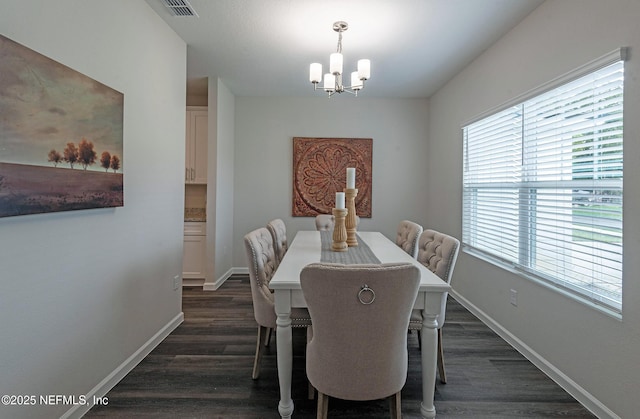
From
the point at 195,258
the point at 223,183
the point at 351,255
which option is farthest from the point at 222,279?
the point at 351,255

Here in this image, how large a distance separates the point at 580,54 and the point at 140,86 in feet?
9.36

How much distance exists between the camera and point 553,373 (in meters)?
2.12

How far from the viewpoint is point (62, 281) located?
160cm

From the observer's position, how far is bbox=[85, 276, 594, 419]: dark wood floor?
179cm

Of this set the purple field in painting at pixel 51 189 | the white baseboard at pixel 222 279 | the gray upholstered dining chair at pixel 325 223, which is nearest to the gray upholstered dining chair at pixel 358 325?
the purple field in painting at pixel 51 189

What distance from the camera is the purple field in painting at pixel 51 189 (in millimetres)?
1279

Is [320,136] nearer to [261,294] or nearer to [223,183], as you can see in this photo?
[223,183]

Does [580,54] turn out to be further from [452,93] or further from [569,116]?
[452,93]

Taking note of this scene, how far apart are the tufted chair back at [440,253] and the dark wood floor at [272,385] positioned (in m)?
0.49

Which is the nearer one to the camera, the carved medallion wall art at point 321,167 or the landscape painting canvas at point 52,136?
the landscape painting canvas at point 52,136

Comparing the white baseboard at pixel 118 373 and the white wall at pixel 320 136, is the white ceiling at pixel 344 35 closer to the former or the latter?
the white wall at pixel 320 136

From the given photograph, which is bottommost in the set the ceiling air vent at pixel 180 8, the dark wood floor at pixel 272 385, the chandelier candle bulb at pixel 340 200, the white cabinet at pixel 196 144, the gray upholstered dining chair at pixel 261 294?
the dark wood floor at pixel 272 385

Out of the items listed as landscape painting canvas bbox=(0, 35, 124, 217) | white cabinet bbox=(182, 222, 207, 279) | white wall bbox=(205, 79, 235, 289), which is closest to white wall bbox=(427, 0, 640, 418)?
landscape painting canvas bbox=(0, 35, 124, 217)

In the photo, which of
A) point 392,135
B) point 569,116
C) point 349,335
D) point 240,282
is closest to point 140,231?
point 349,335
